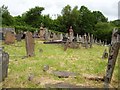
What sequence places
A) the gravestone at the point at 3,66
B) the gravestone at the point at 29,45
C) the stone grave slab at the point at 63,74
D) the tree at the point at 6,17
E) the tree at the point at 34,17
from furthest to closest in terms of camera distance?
the tree at the point at 34,17 → the tree at the point at 6,17 → the gravestone at the point at 29,45 → the stone grave slab at the point at 63,74 → the gravestone at the point at 3,66

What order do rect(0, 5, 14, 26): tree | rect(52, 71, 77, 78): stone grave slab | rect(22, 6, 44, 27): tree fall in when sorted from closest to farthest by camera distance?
1. rect(52, 71, 77, 78): stone grave slab
2. rect(0, 5, 14, 26): tree
3. rect(22, 6, 44, 27): tree

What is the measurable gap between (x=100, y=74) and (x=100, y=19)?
65081 mm

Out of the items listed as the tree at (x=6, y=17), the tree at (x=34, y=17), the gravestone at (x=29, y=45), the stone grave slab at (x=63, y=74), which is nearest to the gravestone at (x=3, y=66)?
the stone grave slab at (x=63, y=74)

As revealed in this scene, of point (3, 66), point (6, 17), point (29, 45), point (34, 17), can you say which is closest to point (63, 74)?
point (3, 66)

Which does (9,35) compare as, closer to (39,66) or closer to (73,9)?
(39,66)

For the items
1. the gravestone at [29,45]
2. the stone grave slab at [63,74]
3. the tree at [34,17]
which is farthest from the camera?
the tree at [34,17]

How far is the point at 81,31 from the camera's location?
5894 cm

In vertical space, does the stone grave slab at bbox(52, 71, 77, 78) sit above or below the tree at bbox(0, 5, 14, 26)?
below

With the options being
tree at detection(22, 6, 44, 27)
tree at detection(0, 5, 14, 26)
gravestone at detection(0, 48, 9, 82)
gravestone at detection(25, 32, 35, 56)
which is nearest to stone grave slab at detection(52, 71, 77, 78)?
gravestone at detection(0, 48, 9, 82)

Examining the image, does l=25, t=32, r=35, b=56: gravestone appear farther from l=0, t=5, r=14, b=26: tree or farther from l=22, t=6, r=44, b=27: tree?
l=22, t=6, r=44, b=27: tree

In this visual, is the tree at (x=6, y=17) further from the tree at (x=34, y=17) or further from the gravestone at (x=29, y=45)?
the gravestone at (x=29, y=45)

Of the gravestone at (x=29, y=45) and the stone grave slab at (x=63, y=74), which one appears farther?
the gravestone at (x=29, y=45)

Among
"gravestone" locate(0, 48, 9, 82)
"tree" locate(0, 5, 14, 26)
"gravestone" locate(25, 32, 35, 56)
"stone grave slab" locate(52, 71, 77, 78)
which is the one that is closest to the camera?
"gravestone" locate(0, 48, 9, 82)

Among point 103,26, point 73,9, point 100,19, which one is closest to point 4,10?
point 73,9
